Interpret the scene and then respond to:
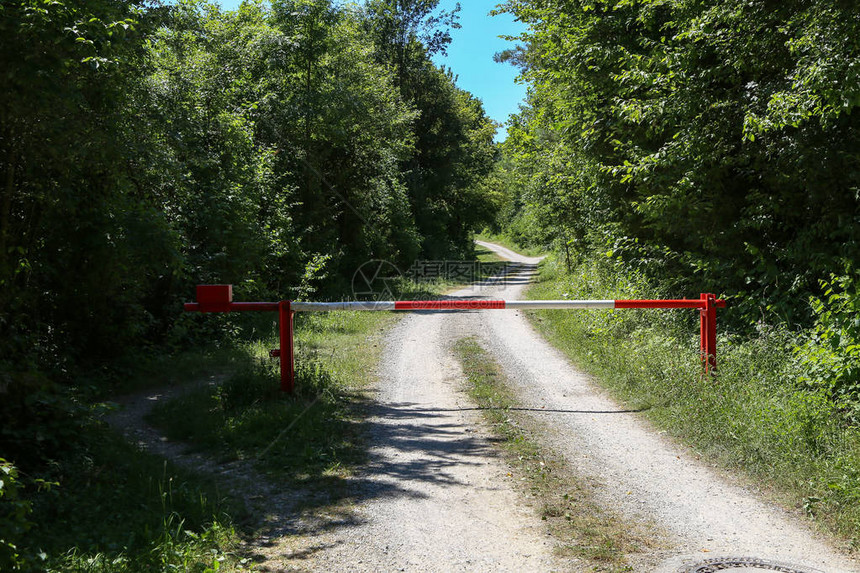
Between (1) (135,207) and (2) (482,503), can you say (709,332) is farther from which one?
(1) (135,207)

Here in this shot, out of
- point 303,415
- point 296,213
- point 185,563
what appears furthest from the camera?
point 296,213

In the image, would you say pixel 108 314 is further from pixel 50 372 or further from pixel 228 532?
pixel 228 532

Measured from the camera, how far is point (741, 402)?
6.86 meters

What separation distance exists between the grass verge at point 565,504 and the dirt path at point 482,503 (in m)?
0.13

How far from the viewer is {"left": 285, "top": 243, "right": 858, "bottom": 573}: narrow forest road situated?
4195mm

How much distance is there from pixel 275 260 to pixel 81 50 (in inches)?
414

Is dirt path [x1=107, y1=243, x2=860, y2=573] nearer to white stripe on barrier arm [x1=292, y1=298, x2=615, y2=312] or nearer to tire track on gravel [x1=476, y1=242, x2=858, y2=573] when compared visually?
Result: tire track on gravel [x1=476, y1=242, x2=858, y2=573]

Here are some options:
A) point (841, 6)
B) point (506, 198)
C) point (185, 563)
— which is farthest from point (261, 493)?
point (506, 198)

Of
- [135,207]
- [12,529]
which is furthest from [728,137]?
[12,529]

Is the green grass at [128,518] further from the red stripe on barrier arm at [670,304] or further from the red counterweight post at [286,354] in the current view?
the red stripe on barrier arm at [670,304]

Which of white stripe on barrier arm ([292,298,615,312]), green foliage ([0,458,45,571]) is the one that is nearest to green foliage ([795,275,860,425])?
white stripe on barrier arm ([292,298,615,312])

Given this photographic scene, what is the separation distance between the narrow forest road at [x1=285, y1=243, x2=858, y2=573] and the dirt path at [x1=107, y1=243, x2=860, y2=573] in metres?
0.01

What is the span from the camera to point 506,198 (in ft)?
144

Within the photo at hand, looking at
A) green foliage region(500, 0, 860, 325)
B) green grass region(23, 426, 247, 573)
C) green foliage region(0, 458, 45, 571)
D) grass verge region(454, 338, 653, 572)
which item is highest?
green foliage region(500, 0, 860, 325)
